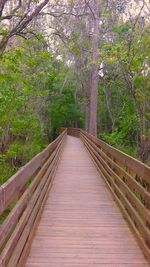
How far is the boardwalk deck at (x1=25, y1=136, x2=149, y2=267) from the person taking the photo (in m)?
4.52

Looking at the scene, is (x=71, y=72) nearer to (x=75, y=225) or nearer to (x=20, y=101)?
(x=20, y=101)

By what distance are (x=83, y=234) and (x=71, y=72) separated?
35.9 metres

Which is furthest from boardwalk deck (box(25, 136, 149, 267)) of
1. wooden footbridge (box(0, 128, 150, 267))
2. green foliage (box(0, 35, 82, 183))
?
green foliage (box(0, 35, 82, 183))

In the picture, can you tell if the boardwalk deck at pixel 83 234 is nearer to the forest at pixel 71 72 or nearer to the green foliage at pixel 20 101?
the forest at pixel 71 72

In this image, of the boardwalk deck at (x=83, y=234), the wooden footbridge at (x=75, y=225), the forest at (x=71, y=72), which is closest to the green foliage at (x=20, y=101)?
the forest at (x=71, y=72)

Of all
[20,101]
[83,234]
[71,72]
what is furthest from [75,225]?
[71,72]

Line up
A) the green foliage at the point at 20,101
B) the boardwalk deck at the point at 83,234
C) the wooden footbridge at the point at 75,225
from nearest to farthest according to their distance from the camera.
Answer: the wooden footbridge at the point at 75,225
the boardwalk deck at the point at 83,234
the green foliage at the point at 20,101

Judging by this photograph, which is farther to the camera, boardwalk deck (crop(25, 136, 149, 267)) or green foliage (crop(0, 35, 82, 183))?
green foliage (crop(0, 35, 82, 183))

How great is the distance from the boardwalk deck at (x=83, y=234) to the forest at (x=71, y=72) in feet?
12.1

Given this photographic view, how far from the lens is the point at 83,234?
220 inches

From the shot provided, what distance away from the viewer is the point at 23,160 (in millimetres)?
20234

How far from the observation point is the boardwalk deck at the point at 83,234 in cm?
452

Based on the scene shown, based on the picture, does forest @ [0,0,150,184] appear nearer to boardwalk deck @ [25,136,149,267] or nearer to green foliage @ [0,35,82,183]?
green foliage @ [0,35,82,183]

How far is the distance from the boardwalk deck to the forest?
369 centimetres
